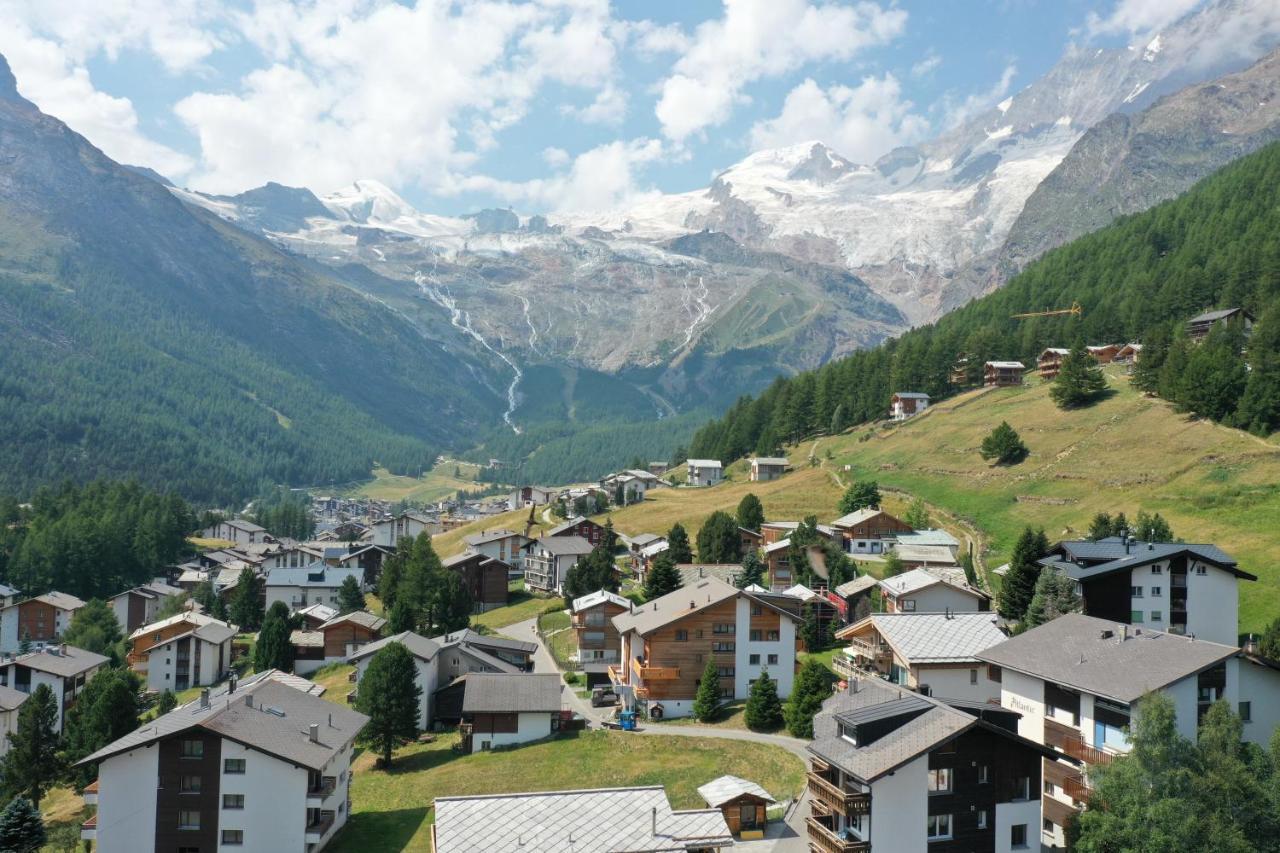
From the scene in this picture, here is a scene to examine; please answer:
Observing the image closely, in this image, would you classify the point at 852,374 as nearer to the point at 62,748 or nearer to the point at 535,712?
the point at 535,712

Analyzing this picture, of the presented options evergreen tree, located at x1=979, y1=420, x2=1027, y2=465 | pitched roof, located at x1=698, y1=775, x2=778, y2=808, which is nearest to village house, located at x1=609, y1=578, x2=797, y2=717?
pitched roof, located at x1=698, y1=775, x2=778, y2=808

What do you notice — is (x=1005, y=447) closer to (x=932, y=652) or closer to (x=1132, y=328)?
(x=1132, y=328)

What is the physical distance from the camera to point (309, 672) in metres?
91.4

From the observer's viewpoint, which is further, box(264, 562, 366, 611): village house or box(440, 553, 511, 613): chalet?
box(264, 562, 366, 611): village house

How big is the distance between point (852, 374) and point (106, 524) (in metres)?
114

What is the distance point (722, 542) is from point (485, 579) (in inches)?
1070

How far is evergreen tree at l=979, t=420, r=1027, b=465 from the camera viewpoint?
4235 inches

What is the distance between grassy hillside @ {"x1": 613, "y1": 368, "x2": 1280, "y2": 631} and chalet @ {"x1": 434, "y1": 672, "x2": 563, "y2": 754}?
1626 inches

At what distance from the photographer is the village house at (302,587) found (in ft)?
391

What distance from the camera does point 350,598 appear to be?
111m

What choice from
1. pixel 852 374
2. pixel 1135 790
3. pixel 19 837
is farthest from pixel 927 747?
pixel 852 374

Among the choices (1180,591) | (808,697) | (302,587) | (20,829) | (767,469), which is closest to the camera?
(20,829)

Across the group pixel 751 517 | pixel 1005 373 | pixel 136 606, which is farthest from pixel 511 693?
pixel 1005 373

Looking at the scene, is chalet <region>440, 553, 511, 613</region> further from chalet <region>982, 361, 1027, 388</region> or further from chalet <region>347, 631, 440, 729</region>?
chalet <region>982, 361, 1027, 388</region>
